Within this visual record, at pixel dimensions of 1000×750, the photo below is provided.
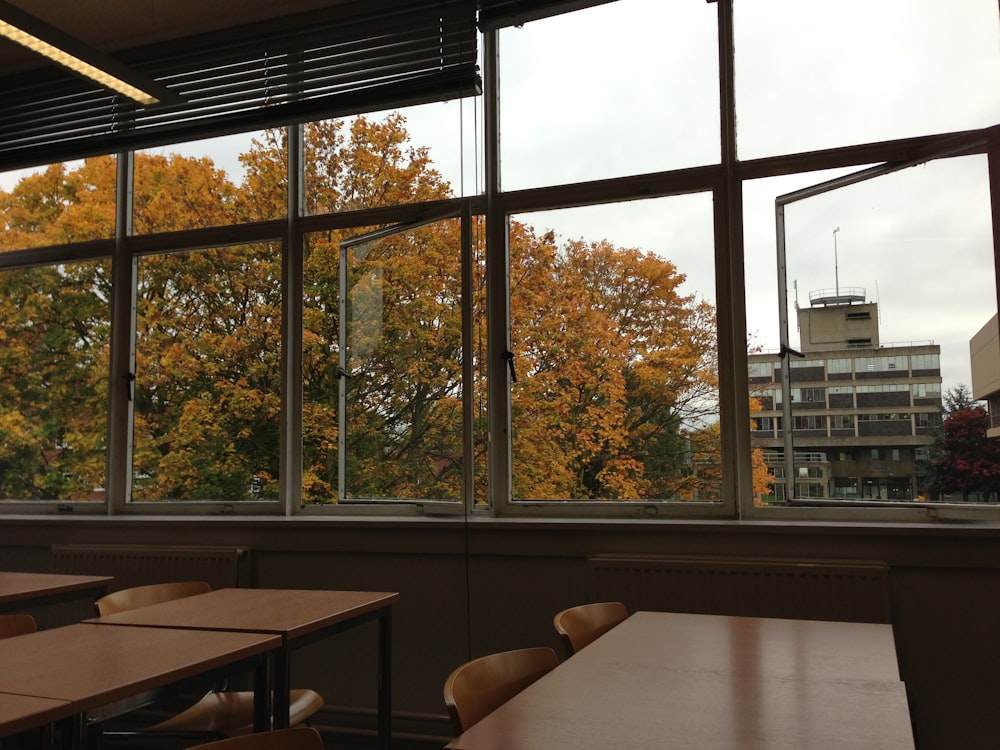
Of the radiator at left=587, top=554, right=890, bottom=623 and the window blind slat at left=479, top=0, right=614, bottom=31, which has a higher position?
the window blind slat at left=479, top=0, right=614, bottom=31

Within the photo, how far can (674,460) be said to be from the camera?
12.5ft

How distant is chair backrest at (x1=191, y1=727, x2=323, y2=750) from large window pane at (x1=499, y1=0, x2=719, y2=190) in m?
3.04

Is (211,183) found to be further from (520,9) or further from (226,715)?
(226,715)

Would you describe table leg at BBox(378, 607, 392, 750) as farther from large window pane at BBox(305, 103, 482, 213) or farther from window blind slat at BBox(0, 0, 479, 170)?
window blind slat at BBox(0, 0, 479, 170)

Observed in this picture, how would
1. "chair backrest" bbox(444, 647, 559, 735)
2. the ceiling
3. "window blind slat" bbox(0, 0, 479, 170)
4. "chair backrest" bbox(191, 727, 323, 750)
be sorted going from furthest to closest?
the ceiling, "window blind slat" bbox(0, 0, 479, 170), "chair backrest" bbox(444, 647, 559, 735), "chair backrest" bbox(191, 727, 323, 750)

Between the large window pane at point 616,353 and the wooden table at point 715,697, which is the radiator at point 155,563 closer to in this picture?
the large window pane at point 616,353

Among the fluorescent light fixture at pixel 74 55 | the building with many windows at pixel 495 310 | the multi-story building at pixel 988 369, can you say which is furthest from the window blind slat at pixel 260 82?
the multi-story building at pixel 988 369

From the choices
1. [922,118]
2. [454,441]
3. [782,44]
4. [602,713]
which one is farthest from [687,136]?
[602,713]

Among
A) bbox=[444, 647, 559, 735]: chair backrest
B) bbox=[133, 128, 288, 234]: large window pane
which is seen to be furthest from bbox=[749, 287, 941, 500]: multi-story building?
bbox=[133, 128, 288, 234]: large window pane

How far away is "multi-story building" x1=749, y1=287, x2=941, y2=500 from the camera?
348 centimetres

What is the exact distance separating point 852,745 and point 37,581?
3162 mm

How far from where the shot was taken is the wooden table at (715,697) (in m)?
1.49

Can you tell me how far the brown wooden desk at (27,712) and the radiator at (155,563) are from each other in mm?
2427

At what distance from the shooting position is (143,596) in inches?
127
